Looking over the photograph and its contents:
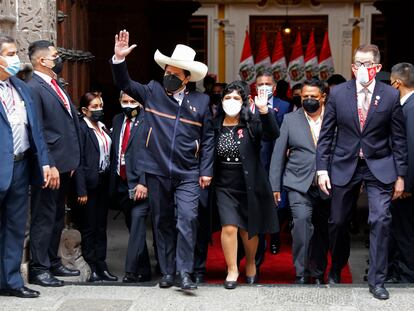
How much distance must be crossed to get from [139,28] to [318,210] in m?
7.20

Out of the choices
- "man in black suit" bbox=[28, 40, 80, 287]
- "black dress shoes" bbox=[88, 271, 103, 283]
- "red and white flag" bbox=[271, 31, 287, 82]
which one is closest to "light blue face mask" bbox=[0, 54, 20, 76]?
"man in black suit" bbox=[28, 40, 80, 287]

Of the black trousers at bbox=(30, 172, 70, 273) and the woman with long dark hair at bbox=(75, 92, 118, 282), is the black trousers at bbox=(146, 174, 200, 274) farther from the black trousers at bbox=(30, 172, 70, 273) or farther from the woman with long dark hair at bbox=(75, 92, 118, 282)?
the woman with long dark hair at bbox=(75, 92, 118, 282)

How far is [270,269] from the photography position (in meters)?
8.22

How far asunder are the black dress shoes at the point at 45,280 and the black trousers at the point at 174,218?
88cm

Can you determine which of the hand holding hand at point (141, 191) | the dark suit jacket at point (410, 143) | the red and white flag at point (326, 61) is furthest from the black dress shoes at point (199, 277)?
the red and white flag at point (326, 61)

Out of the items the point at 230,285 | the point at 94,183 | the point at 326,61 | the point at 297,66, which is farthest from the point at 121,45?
the point at 326,61

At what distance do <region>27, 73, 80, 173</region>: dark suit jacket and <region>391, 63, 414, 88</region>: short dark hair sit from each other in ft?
9.36

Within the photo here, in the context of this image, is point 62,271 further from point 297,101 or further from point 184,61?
point 297,101

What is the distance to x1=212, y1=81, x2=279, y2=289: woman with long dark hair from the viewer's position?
6.70 meters

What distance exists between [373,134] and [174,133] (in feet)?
5.17

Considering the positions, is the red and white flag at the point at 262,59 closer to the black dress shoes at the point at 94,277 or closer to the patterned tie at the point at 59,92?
the black dress shoes at the point at 94,277

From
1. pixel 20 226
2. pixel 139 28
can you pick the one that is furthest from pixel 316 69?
pixel 20 226

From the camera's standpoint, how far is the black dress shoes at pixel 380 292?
610 centimetres

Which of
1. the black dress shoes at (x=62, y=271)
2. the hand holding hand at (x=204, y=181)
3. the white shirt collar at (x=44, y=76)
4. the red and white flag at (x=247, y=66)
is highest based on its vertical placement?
the red and white flag at (x=247, y=66)
